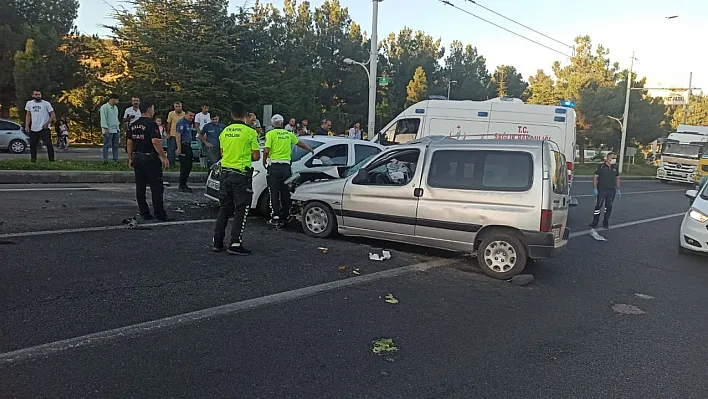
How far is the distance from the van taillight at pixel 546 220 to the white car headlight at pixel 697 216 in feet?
12.0

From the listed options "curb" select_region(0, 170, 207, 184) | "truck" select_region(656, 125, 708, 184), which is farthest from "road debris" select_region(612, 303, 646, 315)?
"truck" select_region(656, 125, 708, 184)

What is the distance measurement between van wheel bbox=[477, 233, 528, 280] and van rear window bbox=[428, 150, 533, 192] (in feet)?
2.06

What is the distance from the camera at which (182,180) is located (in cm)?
1247

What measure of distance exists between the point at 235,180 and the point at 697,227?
7.17m

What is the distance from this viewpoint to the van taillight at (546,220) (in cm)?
660

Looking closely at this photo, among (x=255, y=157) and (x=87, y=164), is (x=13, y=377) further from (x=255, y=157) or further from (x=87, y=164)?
(x=87, y=164)

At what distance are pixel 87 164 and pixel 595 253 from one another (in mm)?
12295

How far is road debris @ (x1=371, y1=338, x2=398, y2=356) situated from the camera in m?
4.26

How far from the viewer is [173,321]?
459 centimetres

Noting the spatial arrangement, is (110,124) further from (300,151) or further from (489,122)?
(489,122)

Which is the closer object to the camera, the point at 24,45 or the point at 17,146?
the point at 17,146

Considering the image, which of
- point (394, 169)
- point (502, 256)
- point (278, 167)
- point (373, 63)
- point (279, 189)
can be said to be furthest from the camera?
point (373, 63)

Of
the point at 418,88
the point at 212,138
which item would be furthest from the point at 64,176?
the point at 418,88

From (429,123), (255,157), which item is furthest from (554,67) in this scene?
(255,157)
